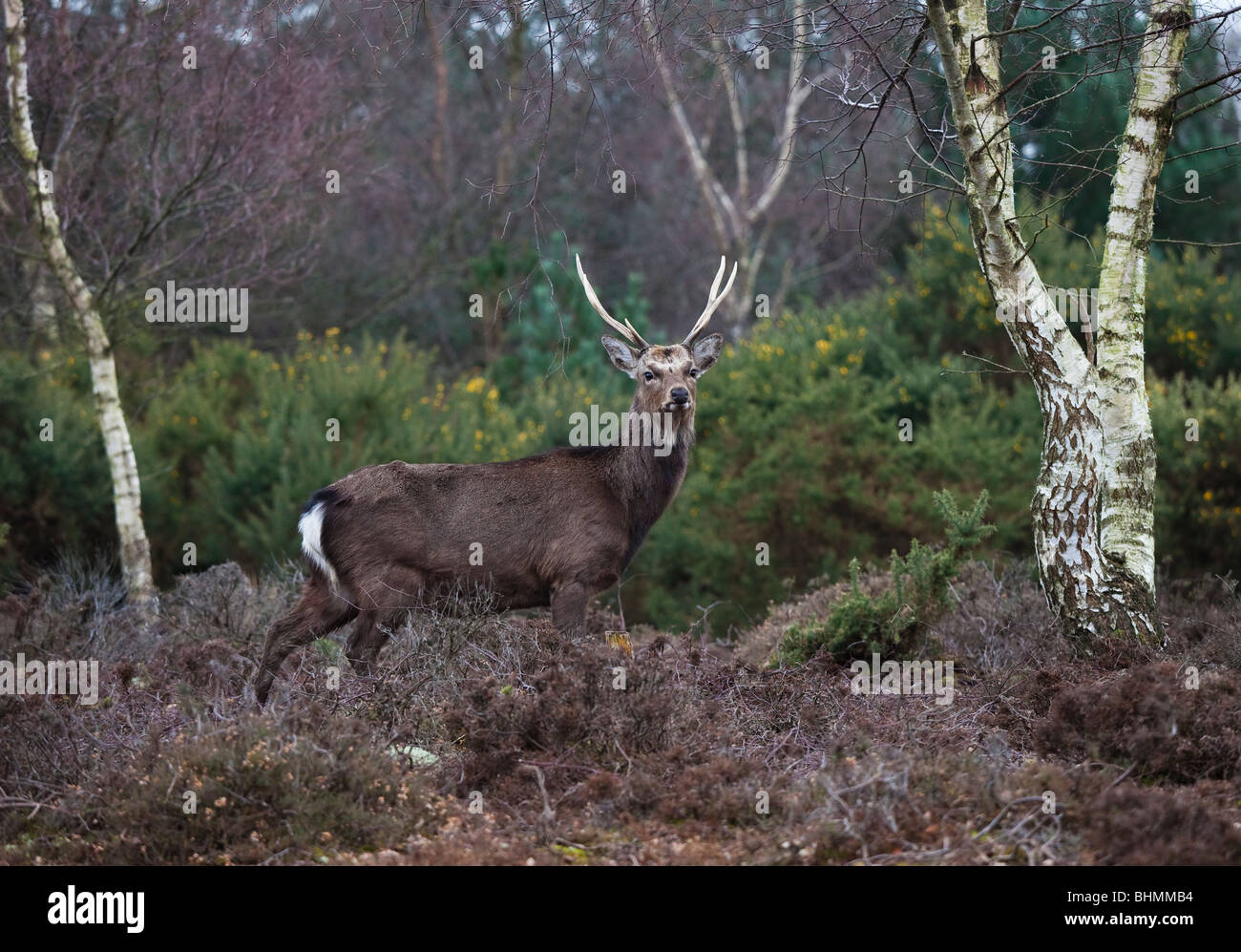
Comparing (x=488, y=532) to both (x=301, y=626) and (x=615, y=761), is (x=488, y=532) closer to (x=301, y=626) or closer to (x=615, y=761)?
(x=301, y=626)

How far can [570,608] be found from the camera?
7.53m

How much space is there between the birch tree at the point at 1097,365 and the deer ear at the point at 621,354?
2.26m

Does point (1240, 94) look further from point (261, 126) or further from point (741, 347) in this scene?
point (741, 347)

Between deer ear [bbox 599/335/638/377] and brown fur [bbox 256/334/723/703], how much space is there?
240 mm

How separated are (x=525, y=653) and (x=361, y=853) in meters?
2.01

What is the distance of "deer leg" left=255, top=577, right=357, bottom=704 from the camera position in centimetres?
735

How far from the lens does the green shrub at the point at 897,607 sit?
775cm

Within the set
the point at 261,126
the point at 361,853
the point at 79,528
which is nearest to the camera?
the point at 361,853

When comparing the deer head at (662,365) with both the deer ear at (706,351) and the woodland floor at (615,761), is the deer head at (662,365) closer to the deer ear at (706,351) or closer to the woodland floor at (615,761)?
the deer ear at (706,351)

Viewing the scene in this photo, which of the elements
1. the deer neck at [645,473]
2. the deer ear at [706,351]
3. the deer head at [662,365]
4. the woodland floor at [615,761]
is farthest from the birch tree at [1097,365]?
the deer neck at [645,473]

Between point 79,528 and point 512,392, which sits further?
point 512,392

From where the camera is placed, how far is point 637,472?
316 inches

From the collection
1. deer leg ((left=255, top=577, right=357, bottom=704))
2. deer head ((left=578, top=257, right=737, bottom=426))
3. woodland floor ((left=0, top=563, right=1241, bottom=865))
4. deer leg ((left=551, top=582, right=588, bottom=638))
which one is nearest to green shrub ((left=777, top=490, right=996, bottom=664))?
woodland floor ((left=0, top=563, right=1241, bottom=865))

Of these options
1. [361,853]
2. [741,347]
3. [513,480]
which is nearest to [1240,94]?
[513,480]
